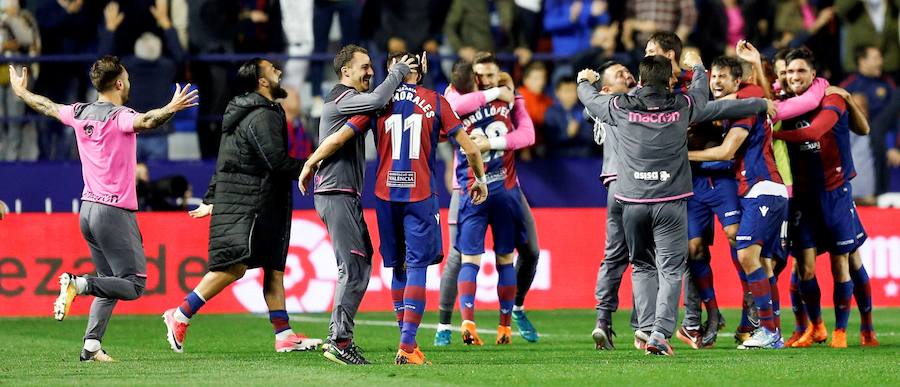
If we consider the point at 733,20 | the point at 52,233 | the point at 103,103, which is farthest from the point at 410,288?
the point at 733,20

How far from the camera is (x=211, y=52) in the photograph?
1955 centimetres

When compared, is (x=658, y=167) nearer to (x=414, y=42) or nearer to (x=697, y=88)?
(x=697, y=88)

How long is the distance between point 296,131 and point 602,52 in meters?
4.06

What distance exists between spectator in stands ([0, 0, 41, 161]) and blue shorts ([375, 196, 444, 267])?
30.5ft

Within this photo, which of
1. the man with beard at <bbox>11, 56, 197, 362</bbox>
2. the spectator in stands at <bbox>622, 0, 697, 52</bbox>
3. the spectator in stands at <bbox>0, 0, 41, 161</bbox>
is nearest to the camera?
the man with beard at <bbox>11, 56, 197, 362</bbox>

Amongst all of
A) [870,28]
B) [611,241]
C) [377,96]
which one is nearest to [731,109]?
[611,241]

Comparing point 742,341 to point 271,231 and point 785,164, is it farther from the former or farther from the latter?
point 271,231

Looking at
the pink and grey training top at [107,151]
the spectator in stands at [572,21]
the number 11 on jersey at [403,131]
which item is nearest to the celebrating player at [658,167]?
the number 11 on jersey at [403,131]

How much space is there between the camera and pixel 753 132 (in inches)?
480

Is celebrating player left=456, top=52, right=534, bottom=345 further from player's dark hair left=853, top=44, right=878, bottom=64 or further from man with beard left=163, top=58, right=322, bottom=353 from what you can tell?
player's dark hair left=853, top=44, right=878, bottom=64

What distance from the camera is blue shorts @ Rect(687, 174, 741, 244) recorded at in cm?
1234

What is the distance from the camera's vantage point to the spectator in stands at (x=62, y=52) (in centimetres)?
1903

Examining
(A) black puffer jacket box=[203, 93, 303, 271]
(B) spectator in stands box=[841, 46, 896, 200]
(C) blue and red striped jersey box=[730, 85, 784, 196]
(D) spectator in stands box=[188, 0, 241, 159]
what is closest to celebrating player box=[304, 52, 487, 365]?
(A) black puffer jacket box=[203, 93, 303, 271]

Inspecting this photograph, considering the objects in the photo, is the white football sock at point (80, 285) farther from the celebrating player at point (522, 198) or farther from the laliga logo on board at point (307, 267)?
the laliga logo on board at point (307, 267)
